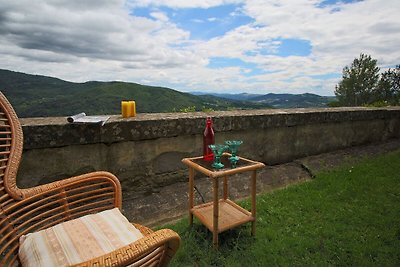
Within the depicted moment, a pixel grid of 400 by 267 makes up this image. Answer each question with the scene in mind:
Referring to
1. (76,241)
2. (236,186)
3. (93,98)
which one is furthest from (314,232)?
(93,98)

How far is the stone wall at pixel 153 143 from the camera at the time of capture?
7.32ft

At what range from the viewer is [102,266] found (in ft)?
2.86

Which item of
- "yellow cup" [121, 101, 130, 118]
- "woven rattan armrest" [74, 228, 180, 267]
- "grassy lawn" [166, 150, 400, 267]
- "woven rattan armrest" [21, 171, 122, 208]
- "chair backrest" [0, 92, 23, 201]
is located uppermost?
"yellow cup" [121, 101, 130, 118]

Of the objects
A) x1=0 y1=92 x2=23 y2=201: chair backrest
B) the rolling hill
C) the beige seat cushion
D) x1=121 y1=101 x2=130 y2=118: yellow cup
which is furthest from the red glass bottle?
the rolling hill

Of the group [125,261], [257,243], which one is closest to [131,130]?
[257,243]

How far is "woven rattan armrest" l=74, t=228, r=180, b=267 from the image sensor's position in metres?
0.90

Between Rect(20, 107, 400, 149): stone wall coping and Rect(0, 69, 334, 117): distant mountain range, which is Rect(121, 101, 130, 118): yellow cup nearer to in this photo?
Rect(20, 107, 400, 149): stone wall coping

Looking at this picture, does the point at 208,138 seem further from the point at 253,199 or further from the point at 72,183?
the point at 72,183

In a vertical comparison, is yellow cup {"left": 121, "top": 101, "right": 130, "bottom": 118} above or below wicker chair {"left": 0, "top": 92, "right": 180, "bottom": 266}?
above

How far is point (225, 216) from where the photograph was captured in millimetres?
2107

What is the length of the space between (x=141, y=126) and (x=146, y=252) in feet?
5.72

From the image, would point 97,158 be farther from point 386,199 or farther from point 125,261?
point 386,199

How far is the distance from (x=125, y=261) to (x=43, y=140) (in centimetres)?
172

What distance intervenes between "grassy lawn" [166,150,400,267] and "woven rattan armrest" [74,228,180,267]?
2.40ft
